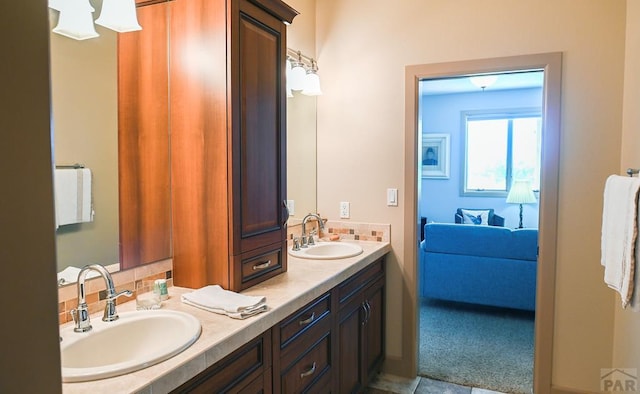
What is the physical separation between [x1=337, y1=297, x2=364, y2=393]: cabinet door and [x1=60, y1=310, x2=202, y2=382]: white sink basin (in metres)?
0.99

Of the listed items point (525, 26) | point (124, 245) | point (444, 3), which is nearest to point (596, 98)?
point (525, 26)

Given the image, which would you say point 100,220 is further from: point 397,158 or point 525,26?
point 525,26

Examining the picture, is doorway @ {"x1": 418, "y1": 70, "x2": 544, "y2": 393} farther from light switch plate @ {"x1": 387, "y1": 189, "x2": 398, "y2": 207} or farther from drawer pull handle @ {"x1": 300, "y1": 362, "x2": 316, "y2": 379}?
drawer pull handle @ {"x1": 300, "y1": 362, "x2": 316, "y2": 379}

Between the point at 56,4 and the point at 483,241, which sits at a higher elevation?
the point at 56,4

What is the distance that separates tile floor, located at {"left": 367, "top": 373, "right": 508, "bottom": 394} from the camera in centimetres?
269

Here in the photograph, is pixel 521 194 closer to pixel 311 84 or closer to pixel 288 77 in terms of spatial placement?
pixel 311 84

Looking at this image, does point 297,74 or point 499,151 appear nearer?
point 297,74

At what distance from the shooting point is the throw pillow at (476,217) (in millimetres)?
6043

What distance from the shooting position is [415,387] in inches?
108

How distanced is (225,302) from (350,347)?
1077 mm

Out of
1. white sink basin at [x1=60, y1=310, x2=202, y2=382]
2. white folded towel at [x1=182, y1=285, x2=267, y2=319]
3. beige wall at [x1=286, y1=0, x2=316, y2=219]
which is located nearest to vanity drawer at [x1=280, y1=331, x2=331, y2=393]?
white folded towel at [x1=182, y1=285, x2=267, y2=319]

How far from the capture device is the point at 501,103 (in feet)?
20.7

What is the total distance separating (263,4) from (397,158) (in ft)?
4.55

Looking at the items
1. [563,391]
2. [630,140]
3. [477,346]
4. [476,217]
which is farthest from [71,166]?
[476,217]
